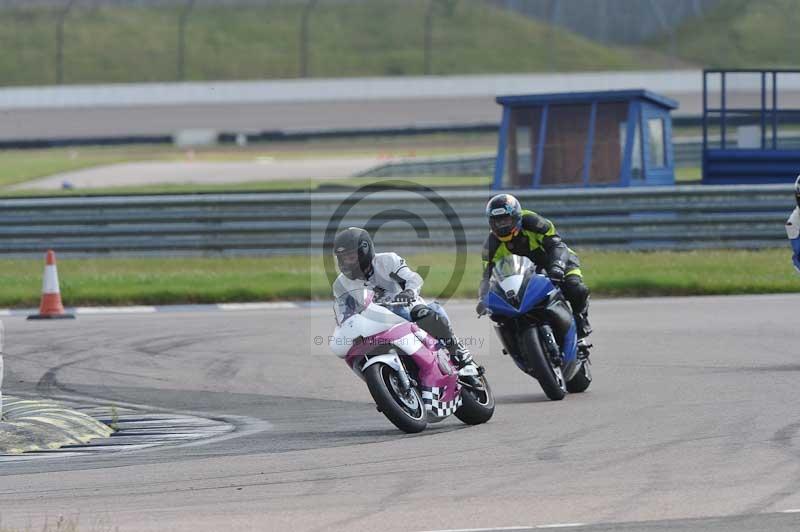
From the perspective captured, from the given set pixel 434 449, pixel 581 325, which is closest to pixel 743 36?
pixel 581 325

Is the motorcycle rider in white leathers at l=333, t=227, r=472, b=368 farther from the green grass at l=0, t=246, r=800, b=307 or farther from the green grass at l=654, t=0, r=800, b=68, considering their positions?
the green grass at l=654, t=0, r=800, b=68

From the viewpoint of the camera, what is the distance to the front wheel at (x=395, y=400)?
8.77 meters

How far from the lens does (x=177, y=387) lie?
11.5 metres

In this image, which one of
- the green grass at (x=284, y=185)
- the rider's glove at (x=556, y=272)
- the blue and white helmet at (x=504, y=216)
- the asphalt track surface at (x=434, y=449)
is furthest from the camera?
the green grass at (x=284, y=185)

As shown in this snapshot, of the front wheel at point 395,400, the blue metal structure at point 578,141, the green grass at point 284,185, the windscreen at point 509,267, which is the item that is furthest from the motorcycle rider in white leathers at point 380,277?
the green grass at point 284,185

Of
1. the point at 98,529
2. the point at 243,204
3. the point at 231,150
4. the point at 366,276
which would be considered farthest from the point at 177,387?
the point at 231,150

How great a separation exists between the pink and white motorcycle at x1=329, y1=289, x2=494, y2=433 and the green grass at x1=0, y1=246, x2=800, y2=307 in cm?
951

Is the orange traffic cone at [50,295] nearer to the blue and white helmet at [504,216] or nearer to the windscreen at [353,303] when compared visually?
the blue and white helmet at [504,216]

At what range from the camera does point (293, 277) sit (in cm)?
1962

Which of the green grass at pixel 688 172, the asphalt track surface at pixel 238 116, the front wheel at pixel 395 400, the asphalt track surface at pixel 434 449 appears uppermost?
the asphalt track surface at pixel 238 116

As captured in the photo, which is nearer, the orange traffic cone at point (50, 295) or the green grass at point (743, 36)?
the orange traffic cone at point (50, 295)

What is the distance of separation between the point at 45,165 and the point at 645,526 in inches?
1840

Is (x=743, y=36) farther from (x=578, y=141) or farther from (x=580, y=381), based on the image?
(x=580, y=381)

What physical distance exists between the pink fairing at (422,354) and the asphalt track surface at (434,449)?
1.01 feet
